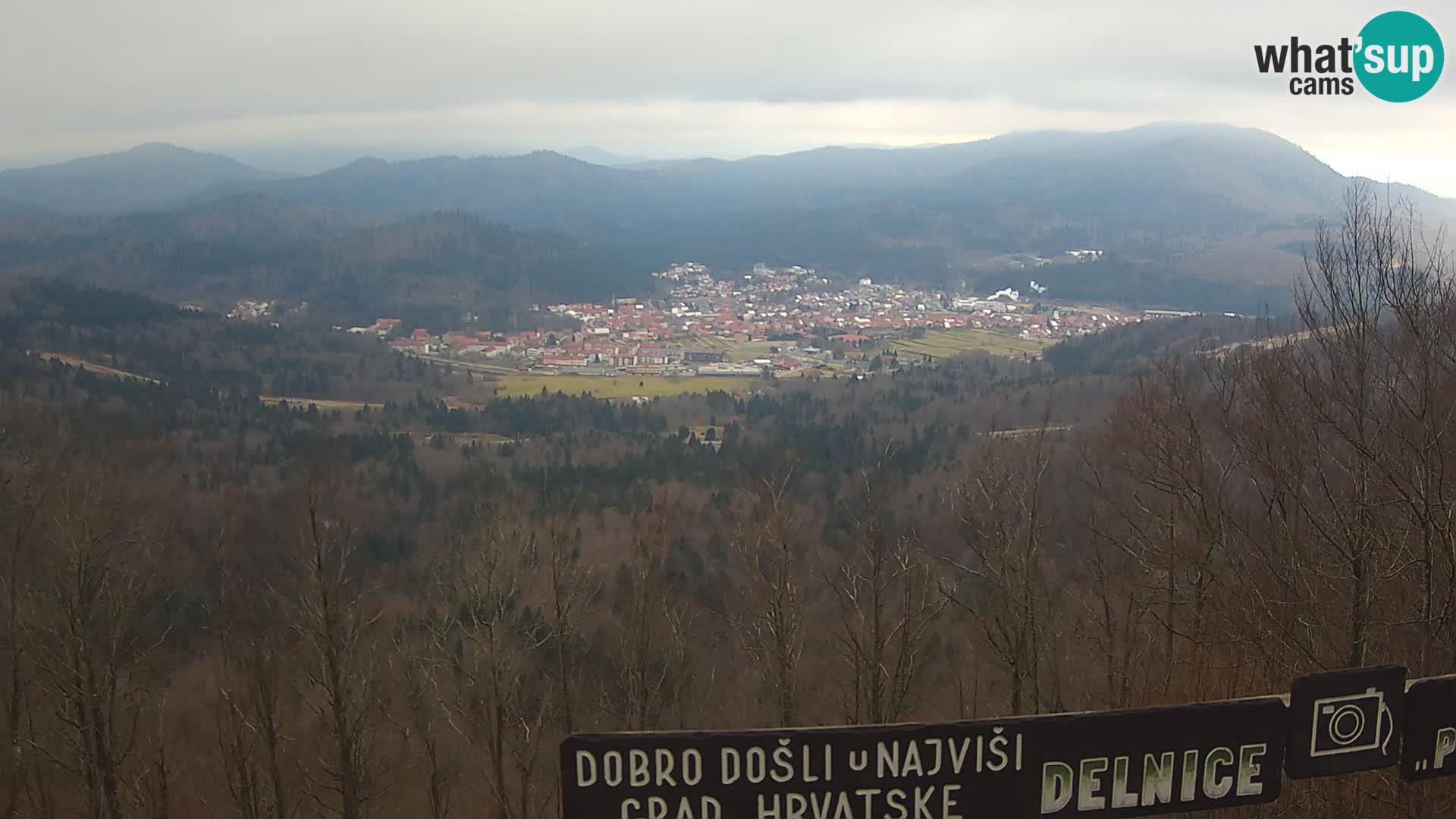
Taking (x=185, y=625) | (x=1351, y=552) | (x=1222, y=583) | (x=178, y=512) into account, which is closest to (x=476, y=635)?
(x=1222, y=583)

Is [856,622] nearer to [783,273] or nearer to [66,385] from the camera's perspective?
[66,385]

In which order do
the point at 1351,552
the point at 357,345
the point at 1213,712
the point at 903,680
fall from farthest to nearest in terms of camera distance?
the point at 357,345
the point at 903,680
the point at 1351,552
the point at 1213,712

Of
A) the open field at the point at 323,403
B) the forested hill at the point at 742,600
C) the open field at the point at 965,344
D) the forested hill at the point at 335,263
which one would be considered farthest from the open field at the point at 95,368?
the open field at the point at 965,344

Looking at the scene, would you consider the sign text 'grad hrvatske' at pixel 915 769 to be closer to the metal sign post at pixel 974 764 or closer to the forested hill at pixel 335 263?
the metal sign post at pixel 974 764

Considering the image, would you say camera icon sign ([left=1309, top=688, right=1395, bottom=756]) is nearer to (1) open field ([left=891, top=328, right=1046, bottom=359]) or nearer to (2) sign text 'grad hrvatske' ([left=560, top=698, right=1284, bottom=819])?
(2) sign text 'grad hrvatske' ([left=560, top=698, right=1284, bottom=819])

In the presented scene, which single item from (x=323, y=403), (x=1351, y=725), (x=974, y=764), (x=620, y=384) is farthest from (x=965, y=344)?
(x=974, y=764)

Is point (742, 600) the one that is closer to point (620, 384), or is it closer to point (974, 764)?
point (974, 764)
